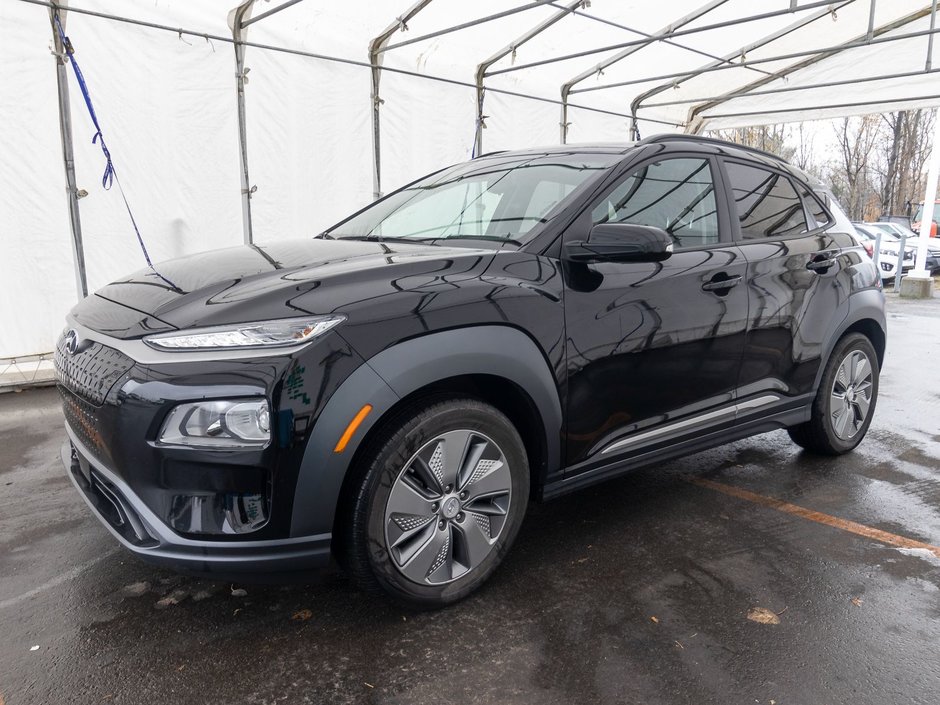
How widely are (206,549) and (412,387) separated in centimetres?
75

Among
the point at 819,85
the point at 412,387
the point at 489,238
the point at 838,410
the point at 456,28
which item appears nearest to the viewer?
the point at 412,387

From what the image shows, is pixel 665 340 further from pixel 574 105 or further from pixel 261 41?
pixel 574 105

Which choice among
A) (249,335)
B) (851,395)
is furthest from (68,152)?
(851,395)

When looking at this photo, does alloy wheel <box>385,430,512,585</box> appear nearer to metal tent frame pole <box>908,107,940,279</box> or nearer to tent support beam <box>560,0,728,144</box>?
tent support beam <box>560,0,728,144</box>

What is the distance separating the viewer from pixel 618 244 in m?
2.55

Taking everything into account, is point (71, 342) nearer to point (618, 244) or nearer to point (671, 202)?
point (618, 244)

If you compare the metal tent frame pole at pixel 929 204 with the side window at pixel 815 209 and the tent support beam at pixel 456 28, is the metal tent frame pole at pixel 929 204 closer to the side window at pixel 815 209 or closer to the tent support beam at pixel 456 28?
the tent support beam at pixel 456 28

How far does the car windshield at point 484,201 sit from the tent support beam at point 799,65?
7350mm

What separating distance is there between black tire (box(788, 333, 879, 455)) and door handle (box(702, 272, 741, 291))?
41.3 inches

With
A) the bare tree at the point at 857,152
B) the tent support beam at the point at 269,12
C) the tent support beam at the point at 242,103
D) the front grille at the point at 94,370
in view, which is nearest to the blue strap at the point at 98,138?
the tent support beam at the point at 242,103

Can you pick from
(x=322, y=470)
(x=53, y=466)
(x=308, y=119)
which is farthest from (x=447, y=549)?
(x=308, y=119)

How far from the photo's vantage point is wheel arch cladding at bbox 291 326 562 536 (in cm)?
206

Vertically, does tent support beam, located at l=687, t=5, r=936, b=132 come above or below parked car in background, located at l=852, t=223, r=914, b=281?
above

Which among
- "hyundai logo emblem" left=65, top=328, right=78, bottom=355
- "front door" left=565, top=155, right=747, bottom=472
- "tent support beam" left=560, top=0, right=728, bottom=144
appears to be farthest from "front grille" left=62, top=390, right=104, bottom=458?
"tent support beam" left=560, top=0, right=728, bottom=144
